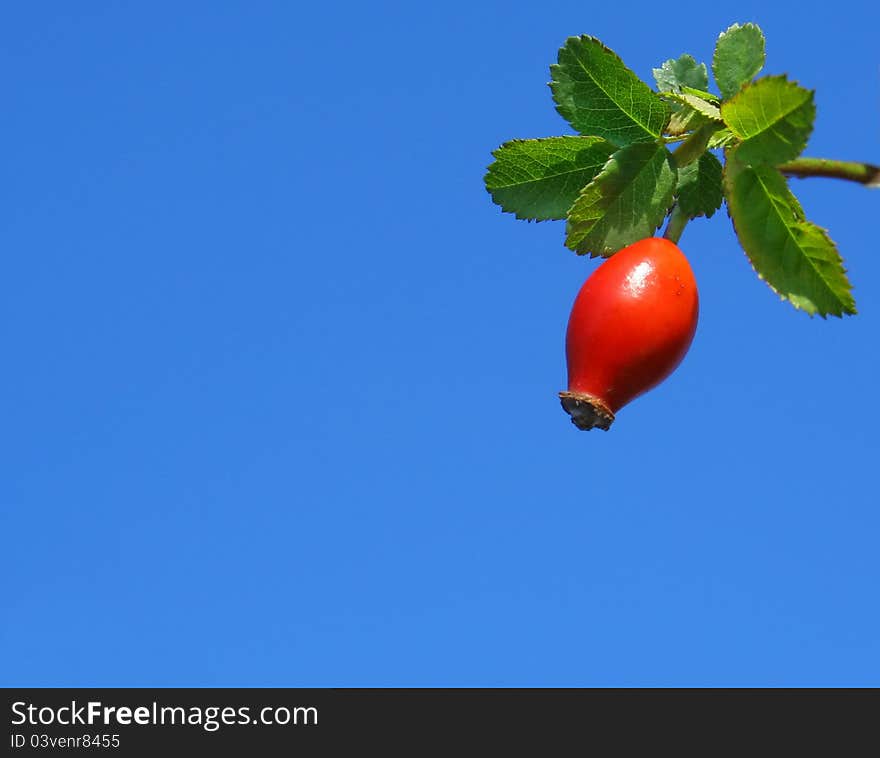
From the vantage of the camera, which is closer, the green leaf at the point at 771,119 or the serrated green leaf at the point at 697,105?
the green leaf at the point at 771,119

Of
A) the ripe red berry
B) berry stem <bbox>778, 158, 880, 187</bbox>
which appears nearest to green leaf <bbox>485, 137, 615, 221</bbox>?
the ripe red berry

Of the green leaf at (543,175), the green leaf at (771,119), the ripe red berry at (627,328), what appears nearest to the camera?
the green leaf at (771,119)

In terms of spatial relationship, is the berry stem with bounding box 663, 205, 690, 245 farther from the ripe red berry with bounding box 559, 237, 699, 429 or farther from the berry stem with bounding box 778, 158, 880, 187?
the berry stem with bounding box 778, 158, 880, 187

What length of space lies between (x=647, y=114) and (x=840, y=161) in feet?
1.28

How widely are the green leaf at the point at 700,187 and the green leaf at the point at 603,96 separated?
94mm

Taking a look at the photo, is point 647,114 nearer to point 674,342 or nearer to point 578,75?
point 578,75

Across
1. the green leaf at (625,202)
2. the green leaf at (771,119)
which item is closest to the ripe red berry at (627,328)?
the green leaf at (625,202)

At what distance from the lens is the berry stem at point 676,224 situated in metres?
2.44

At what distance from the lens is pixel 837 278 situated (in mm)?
2170

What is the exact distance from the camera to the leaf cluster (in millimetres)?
2178

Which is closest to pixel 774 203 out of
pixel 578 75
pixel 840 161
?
pixel 840 161

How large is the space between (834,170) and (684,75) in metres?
0.46

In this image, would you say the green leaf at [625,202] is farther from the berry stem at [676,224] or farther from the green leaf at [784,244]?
the green leaf at [784,244]

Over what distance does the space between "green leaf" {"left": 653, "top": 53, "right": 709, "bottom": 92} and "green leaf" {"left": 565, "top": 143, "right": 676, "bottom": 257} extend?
15 cm
